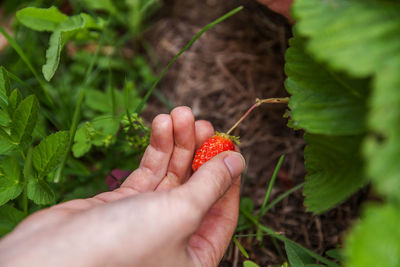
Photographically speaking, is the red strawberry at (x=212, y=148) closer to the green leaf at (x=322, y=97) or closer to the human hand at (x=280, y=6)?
the green leaf at (x=322, y=97)

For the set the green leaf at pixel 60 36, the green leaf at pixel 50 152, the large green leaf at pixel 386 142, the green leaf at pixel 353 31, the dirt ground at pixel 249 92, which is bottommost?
the dirt ground at pixel 249 92

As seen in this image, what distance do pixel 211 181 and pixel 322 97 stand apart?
1.60 ft

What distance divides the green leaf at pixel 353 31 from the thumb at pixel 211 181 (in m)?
0.59

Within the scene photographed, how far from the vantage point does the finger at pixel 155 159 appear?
1.58 meters

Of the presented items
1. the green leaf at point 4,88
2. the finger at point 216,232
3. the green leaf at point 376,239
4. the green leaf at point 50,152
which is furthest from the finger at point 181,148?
the green leaf at point 376,239

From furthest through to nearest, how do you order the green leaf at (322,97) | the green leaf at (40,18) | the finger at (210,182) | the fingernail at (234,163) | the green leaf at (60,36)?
the green leaf at (40,18)
the green leaf at (60,36)
the fingernail at (234,163)
the finger at (210,182)
the green leaf at (322,97)

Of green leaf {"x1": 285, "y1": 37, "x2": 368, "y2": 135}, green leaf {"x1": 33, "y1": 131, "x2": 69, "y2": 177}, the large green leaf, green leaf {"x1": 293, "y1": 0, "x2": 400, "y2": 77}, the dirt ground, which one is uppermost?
green leaf {"x1": 293, "y1": 0, "x2": 400, "y2": 77}

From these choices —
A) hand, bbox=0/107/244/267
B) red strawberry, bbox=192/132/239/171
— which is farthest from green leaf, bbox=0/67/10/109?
red strawberry, bbox=192/132/239/171

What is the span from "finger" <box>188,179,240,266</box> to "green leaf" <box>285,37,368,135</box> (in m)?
0.61

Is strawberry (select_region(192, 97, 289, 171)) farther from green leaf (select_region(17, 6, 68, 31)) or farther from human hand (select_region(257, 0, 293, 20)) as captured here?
green leaf (select_region(17, 6, 68, 31))

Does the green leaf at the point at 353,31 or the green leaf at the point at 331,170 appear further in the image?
the green leaf at the point at 331,170

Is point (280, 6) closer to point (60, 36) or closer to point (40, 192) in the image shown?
point (60, 36)

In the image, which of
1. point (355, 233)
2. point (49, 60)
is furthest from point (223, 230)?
point (49, 60)

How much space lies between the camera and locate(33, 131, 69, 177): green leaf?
1.42 metres
